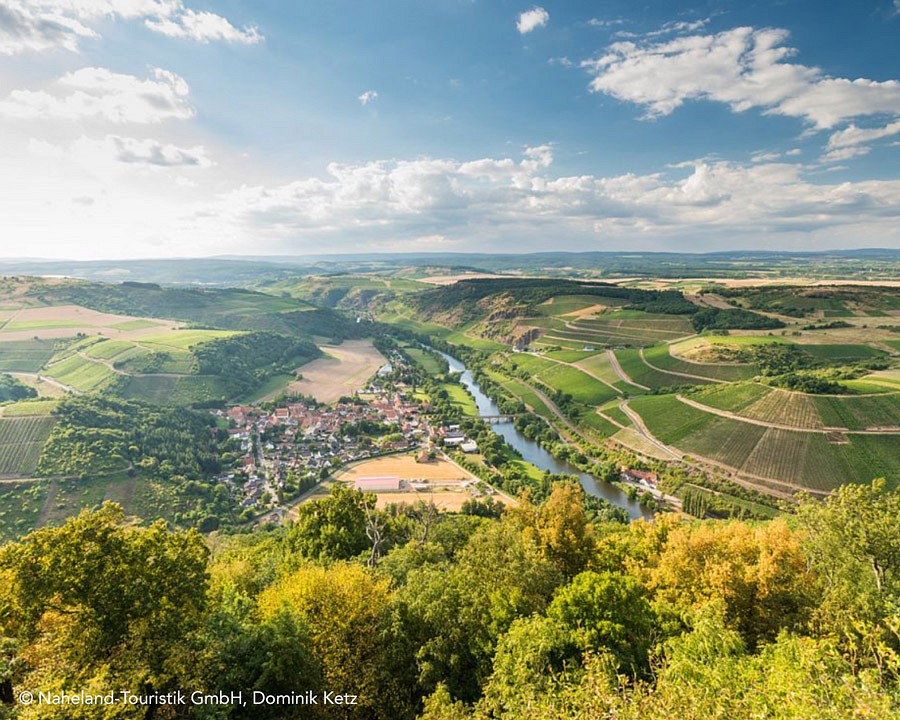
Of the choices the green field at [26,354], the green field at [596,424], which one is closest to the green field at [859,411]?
the green field at [596,424]

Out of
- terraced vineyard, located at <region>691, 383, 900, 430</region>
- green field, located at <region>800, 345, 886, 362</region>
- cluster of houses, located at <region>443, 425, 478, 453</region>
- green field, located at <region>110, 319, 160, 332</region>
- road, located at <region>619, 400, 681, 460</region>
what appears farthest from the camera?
green field, located at <region>110, 319, 160, 332</region>

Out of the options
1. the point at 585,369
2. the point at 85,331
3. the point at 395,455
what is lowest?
the point at 395,455

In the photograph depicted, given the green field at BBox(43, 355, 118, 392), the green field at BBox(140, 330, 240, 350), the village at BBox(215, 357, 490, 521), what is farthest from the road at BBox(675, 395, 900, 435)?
the green field at BBox(140, 330, 240, 350)

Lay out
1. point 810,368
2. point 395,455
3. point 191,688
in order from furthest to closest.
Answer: point 810,368 → point 395,455 → point 191,688

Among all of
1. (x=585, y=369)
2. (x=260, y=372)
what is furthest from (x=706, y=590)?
(x=260, y=372)

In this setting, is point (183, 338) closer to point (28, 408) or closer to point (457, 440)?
point (28, 408)

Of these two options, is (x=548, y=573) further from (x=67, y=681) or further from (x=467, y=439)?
(x=467, y=439)

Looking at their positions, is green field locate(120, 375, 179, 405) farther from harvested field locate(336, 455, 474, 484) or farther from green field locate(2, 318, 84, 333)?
green field locate(2, 318, 84, 333)
